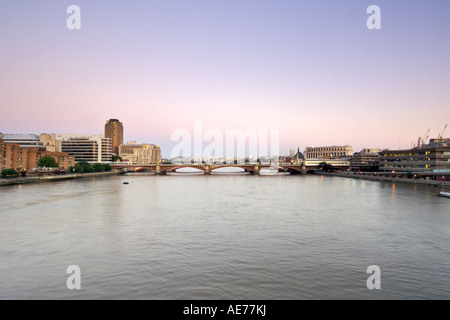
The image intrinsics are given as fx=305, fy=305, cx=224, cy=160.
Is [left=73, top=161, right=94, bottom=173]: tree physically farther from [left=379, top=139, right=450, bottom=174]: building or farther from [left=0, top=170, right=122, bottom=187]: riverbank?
[left=379, top=139, right=450, bottom=174]: building

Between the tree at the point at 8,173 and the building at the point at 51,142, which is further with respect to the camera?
the building at the point at 51,142

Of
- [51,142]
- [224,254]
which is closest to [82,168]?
[51,142]

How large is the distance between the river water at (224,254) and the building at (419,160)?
8218 cm

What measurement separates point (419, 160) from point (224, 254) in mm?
122283

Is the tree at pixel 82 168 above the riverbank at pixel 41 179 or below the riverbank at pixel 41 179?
above

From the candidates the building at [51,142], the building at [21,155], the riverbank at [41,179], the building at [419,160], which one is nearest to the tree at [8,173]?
the riverbank at [41,179]

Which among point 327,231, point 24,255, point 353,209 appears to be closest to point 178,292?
point 24,255

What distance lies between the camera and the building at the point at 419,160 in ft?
362

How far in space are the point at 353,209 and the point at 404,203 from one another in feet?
42.7

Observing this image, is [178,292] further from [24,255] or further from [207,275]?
[24,255]

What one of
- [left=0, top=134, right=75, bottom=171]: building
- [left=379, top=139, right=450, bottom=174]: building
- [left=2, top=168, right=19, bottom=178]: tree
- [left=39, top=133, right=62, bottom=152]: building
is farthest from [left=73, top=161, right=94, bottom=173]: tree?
[left=379, top=139, right=450, bottom=174]: building

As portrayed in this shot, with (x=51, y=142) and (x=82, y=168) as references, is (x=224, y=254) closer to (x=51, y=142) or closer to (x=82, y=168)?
(x=82, y=168)

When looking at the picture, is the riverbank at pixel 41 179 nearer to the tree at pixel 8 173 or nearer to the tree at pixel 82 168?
the tree at pixel 82 168

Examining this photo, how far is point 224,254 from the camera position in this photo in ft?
75.5
